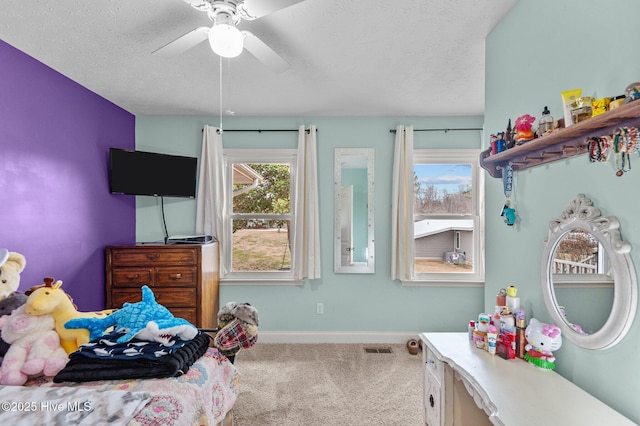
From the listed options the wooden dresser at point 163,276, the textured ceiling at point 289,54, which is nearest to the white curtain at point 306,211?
the textured ceiling at point 289,54

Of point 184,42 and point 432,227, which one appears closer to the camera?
point 184,42

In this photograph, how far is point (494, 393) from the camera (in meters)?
1.14

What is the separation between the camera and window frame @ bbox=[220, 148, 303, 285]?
3.42 metres

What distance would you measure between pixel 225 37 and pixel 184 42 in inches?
15.3

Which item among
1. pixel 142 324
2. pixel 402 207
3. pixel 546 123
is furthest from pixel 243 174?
pixel 546 123

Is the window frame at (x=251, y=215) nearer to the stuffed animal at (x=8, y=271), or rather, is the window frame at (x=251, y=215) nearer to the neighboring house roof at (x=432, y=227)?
the neighboring house roof at (x=432, y=227)

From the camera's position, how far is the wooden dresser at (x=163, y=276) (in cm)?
284

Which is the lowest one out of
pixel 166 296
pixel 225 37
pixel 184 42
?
pixel 166 296

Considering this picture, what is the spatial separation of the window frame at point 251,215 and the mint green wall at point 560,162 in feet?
6.79

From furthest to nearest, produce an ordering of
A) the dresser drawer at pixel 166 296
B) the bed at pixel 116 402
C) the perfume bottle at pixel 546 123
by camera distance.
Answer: the dresser drawer at pixel 166 296, the perfume bottle at pixel 546 123, the bed at pixel 116 402

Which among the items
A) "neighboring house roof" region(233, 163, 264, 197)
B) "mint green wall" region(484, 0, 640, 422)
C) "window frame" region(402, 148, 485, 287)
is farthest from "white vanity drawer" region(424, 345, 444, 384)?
"neighboring house roof" region(233, 163, 264, 197)

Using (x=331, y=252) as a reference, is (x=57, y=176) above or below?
above

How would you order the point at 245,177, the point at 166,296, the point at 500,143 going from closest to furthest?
the point at 500,143 → the point at 166,296 → the point at 245,177

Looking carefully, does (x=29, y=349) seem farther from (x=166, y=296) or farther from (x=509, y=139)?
(x=509, y=139)
